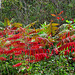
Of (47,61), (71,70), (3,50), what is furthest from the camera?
(47,61)

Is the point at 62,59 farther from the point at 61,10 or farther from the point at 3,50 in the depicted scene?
the point at 61,10

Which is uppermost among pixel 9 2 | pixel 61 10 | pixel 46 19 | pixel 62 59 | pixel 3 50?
pixel 9 2

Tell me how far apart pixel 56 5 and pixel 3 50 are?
12.9 feet

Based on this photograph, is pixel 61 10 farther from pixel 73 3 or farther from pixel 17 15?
pixel 17 15

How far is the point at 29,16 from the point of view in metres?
5.68

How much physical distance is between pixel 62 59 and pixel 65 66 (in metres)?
0.17

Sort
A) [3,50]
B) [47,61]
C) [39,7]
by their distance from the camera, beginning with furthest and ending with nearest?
1. [39,7]
2. [47,61]
3. [3,50]

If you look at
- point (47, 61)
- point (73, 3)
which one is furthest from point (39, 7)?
point (47, 61)

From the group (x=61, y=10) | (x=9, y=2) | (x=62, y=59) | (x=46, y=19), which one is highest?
(x=9, y=2)

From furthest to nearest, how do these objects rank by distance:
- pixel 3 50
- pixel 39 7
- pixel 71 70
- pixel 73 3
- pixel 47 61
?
pixel 39 7 → pixel 73 3 → pixel 47 61 → pixel 71 70 → pixel 3 50

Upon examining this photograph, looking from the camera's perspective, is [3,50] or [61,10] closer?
[3,50]

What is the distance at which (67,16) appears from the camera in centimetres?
521

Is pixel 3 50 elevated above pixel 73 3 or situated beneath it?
situated beneath

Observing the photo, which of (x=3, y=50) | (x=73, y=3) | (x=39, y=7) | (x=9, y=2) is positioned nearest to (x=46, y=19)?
(x=39, y=7)
